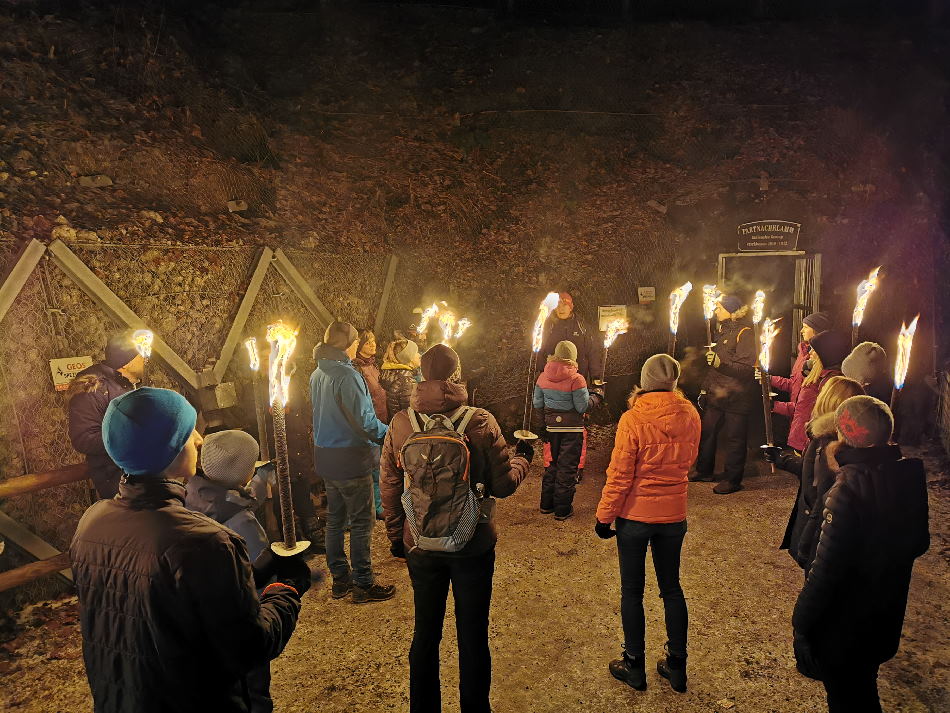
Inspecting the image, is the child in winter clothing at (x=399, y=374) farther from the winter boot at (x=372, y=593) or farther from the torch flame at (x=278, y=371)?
the torch flame at (x=278, y=371)

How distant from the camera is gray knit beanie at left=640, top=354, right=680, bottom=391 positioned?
3.99 meters

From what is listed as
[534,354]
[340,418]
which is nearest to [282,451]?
[340,418]

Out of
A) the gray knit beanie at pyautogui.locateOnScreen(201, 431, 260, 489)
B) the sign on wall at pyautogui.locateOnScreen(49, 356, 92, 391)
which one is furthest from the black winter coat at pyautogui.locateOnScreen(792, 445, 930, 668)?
the sign on wall at pyautogui.locateOnScreen(49, 356, 92, 391)

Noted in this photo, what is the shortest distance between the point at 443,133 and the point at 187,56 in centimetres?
493

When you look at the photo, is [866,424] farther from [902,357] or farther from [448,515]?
[448,515]

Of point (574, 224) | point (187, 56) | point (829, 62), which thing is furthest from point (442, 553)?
point (829, 62)

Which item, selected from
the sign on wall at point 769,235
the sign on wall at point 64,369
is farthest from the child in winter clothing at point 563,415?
the sign on wall at point 769,235

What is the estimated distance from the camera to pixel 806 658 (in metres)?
3.24

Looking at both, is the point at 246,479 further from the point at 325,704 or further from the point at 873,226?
the point at 873,226

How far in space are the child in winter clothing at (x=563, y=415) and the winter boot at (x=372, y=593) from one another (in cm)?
264

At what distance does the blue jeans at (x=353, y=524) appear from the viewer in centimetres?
547

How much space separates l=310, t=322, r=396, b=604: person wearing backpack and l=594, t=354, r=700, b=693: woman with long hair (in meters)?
2.49

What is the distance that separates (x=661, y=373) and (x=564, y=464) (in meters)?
3.47

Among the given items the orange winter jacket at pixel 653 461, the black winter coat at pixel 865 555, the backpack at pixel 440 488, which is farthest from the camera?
the orange winter jacket at pixel 653 461
